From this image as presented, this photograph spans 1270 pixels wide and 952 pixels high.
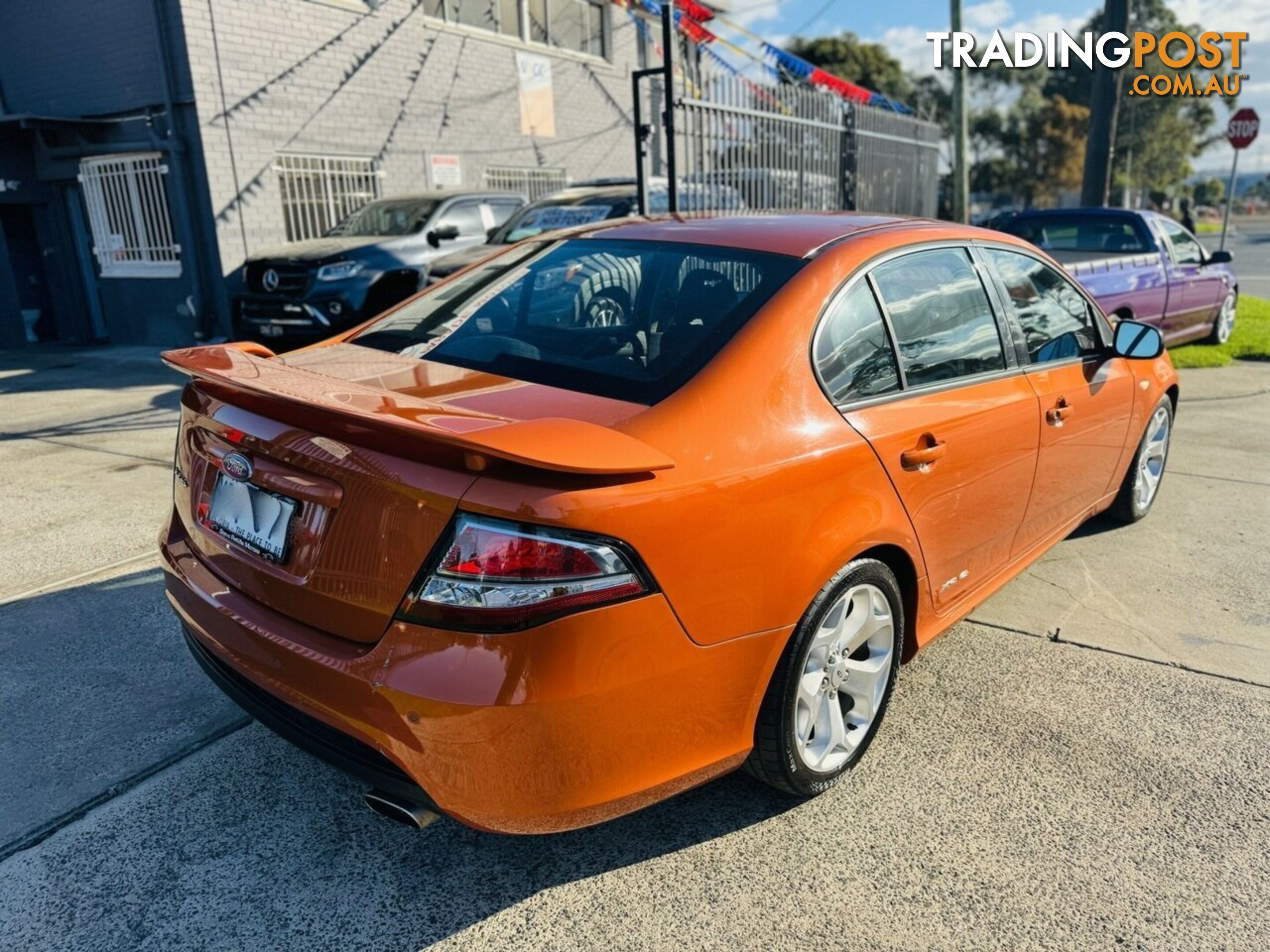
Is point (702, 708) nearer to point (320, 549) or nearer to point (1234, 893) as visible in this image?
point (320, 549)

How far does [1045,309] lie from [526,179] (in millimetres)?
13780

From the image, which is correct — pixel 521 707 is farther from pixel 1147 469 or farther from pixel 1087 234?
pixel 1087 234

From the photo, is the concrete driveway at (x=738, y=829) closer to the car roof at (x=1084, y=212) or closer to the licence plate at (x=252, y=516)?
the licence plate at (x=252, y=516)

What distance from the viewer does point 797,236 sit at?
2.96 metres

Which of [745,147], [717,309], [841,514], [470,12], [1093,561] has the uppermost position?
[470,12]

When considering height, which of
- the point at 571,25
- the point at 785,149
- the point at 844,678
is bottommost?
the point at 844,678

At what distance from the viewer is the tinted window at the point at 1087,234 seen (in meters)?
9.12

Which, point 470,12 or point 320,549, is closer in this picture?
point 320,549

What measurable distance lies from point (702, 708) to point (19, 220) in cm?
1499

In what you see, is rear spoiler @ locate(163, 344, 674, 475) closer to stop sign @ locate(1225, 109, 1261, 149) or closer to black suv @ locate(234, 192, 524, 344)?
black suv @ locate(234, 192, 524, 344)

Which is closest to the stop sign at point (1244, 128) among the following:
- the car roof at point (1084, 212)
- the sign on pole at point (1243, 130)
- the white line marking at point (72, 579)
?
the sign on pole at point (1243, 130)

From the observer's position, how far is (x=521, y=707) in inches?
76.1

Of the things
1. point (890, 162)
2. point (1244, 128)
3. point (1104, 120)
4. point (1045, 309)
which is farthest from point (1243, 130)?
point (1045, 309)

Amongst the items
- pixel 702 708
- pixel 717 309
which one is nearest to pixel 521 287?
pixel 717 309
